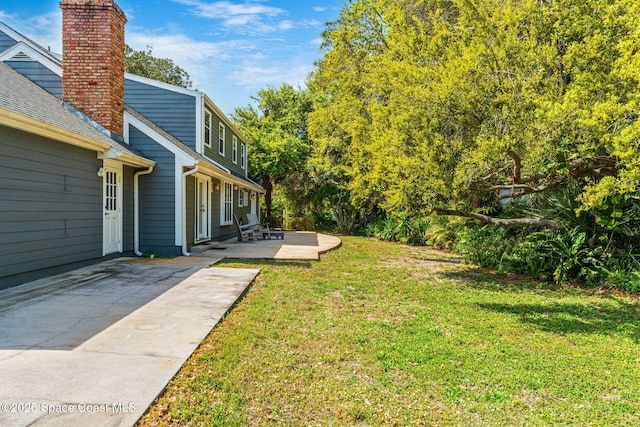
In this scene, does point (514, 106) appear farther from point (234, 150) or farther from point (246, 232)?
point (234, 150)

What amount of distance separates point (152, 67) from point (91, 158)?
90.2 ft

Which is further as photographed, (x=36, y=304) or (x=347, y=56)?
(x=347, y=56)

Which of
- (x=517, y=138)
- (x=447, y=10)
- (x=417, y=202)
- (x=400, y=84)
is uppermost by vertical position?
(x=447, y=10)

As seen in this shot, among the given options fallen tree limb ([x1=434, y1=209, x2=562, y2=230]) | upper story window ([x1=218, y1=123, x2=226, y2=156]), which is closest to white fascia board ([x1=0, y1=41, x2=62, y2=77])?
upper story window ([x1=218, y1=123, x2=226, y2=156])

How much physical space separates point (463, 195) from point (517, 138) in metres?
1.82

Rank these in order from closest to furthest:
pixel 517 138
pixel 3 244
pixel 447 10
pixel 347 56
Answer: pixel 3 244, pixel 517 138, pixel 447 10, pixel 347 56

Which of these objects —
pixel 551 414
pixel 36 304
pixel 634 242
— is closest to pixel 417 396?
pixel 551 414

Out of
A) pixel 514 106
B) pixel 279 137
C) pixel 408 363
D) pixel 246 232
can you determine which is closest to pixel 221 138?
pixel 246 232

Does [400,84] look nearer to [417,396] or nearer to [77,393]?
[417,396]

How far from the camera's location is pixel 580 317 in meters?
5.54

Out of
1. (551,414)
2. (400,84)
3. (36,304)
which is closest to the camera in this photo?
(551,414)

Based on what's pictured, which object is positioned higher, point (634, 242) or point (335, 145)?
point (335, 145)

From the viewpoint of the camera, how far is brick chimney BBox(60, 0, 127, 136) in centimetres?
868

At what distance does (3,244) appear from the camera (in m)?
5.46
